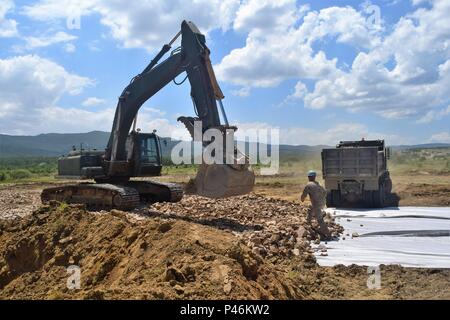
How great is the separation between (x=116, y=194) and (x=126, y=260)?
269 inches

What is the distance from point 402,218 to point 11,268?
1051 centimetres

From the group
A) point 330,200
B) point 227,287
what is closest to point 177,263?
point 227,287

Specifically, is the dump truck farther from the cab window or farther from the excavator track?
the cab window

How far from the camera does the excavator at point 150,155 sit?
477 inches

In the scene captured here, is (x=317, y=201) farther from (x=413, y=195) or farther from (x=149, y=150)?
(x=413, y=195)

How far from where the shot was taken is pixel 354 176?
56.2 feet

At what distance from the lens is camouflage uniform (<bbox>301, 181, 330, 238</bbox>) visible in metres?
11.1

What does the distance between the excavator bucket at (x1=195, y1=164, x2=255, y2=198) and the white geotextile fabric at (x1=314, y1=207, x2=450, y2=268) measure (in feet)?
8.60

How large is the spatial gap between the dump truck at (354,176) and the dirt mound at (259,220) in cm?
225

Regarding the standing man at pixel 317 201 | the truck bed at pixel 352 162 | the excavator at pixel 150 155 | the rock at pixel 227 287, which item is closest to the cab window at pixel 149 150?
the excavator at pixel 150 155

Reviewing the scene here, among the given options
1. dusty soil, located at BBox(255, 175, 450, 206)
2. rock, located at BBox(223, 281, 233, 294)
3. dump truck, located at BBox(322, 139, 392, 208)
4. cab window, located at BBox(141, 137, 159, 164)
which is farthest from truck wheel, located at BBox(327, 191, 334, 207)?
rock, located at BBox(223, 281, 233, 294)

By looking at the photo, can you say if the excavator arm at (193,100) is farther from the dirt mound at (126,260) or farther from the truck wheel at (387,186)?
the truck wheel at (387,186)

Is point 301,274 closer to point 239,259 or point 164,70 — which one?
point 239,259
